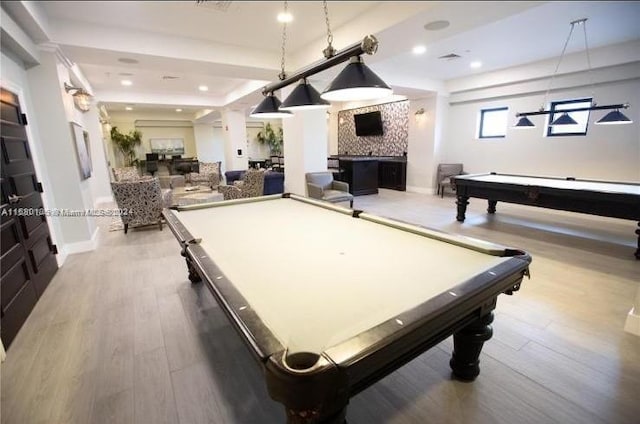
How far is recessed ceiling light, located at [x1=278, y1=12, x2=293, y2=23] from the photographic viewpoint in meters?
3.39

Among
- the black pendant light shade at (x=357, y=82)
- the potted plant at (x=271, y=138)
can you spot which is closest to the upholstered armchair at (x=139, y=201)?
the black pendant light shade at (x=357, y=82)

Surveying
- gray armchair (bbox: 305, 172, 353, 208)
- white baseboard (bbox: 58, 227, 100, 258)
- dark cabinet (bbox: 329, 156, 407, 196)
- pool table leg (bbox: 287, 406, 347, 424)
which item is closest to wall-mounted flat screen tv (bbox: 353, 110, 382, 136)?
dark cabinet (bbox: 329, 156, 407, 196)

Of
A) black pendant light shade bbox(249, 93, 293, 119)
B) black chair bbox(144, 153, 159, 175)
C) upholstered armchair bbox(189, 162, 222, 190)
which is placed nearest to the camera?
black pendant light shade bbox(249, 93, 293, 119)

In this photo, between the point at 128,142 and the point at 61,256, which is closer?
the point at 61,256

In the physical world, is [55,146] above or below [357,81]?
below

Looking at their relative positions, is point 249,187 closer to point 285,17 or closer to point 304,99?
point 285,17

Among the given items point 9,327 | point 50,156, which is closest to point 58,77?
point 50,156

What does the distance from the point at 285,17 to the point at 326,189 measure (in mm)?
2968

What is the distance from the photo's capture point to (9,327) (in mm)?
2137

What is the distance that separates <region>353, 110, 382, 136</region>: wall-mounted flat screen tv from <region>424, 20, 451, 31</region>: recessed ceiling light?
575cm

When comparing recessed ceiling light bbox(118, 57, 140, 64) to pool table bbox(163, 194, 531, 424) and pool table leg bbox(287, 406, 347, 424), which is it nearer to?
pool table bbox(163, 194, 531, 424)

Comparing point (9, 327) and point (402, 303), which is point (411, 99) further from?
point (9, 327)

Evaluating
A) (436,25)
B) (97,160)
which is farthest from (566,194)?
(97,160)

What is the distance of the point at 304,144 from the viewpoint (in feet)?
18.0
